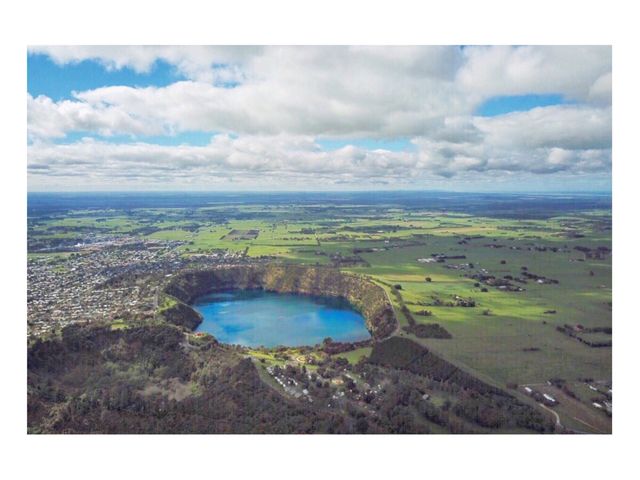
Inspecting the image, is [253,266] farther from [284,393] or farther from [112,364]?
[284,393]

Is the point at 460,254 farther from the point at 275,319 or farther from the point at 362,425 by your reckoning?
the point at 362,425

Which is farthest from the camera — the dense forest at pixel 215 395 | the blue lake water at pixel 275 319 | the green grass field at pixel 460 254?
the blue lake water at pixel 275 319

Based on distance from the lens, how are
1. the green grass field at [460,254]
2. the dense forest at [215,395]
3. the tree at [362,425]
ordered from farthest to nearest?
1. the green grass field at [460,254]
2. the dense forest at [215,395]
3. the tree at [362,425]

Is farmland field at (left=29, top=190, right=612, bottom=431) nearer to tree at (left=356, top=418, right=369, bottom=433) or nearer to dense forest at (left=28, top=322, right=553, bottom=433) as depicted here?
dense forest at (left=28, top=322, right=553, bottom=433)

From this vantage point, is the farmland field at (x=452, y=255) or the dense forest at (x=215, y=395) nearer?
the dense forest at (x=215, y=395)

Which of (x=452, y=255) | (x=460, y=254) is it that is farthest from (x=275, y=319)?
(x=460, y=254)

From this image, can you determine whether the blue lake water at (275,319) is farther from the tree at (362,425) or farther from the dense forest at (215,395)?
the tree at (362,425)

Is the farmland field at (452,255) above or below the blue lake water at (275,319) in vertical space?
above

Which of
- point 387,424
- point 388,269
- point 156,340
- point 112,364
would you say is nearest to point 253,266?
point 388,269

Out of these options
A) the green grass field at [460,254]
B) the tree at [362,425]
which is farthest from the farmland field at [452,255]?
the tree at [362,425]
